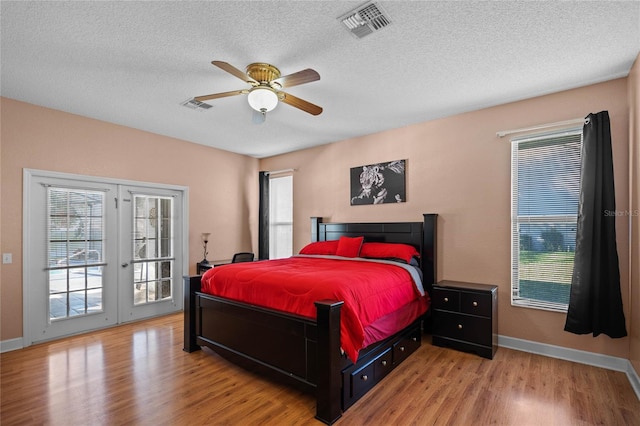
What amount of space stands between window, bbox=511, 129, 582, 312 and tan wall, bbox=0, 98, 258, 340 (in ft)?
14.5

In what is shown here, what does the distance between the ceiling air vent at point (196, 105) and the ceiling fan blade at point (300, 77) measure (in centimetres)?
146

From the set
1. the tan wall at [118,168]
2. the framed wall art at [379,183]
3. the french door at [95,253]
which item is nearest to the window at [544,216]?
the framed wall art at [379,183]

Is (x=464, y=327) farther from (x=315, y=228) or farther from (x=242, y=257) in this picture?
(x=242, y=257)

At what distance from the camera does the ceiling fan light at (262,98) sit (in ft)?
8.49

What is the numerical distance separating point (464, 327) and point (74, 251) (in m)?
4.70

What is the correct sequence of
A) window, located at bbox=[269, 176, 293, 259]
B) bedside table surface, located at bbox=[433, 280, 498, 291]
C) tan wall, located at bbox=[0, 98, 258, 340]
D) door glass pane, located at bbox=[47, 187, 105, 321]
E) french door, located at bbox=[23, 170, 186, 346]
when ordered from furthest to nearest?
window, located at bbox=[269, 176, 293, 259]
door glass pane, located at bbox=[47, 187, 105, 321]
french door, located at bbox=[23, 170, 186, 346]
tan wall, located at bbox=[0, 98, 258, 340]
bedside table surface, located at bbox=[433, 280, 498, 291]

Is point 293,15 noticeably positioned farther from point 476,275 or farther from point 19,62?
point 476,275

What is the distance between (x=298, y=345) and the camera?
245 centimetres

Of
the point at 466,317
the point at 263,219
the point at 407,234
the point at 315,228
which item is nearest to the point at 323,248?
the point at 315,228

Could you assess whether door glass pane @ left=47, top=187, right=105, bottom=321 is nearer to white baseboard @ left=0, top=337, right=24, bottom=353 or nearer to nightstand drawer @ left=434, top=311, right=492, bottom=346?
white baseboard @ left=0, top=337, right=24, bottom=353

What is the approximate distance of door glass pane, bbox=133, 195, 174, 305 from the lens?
4582 millimetres

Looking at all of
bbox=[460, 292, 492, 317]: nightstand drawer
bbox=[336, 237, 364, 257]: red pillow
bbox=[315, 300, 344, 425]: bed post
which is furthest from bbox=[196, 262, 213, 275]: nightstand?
bbox=[460, 292, 492, 317]: nightstand drawer

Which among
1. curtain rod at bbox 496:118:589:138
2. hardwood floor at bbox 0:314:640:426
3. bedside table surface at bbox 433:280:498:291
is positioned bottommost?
hardwood floor at bbox 0:314:640:426

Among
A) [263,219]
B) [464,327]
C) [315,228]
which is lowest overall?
[464,327]
